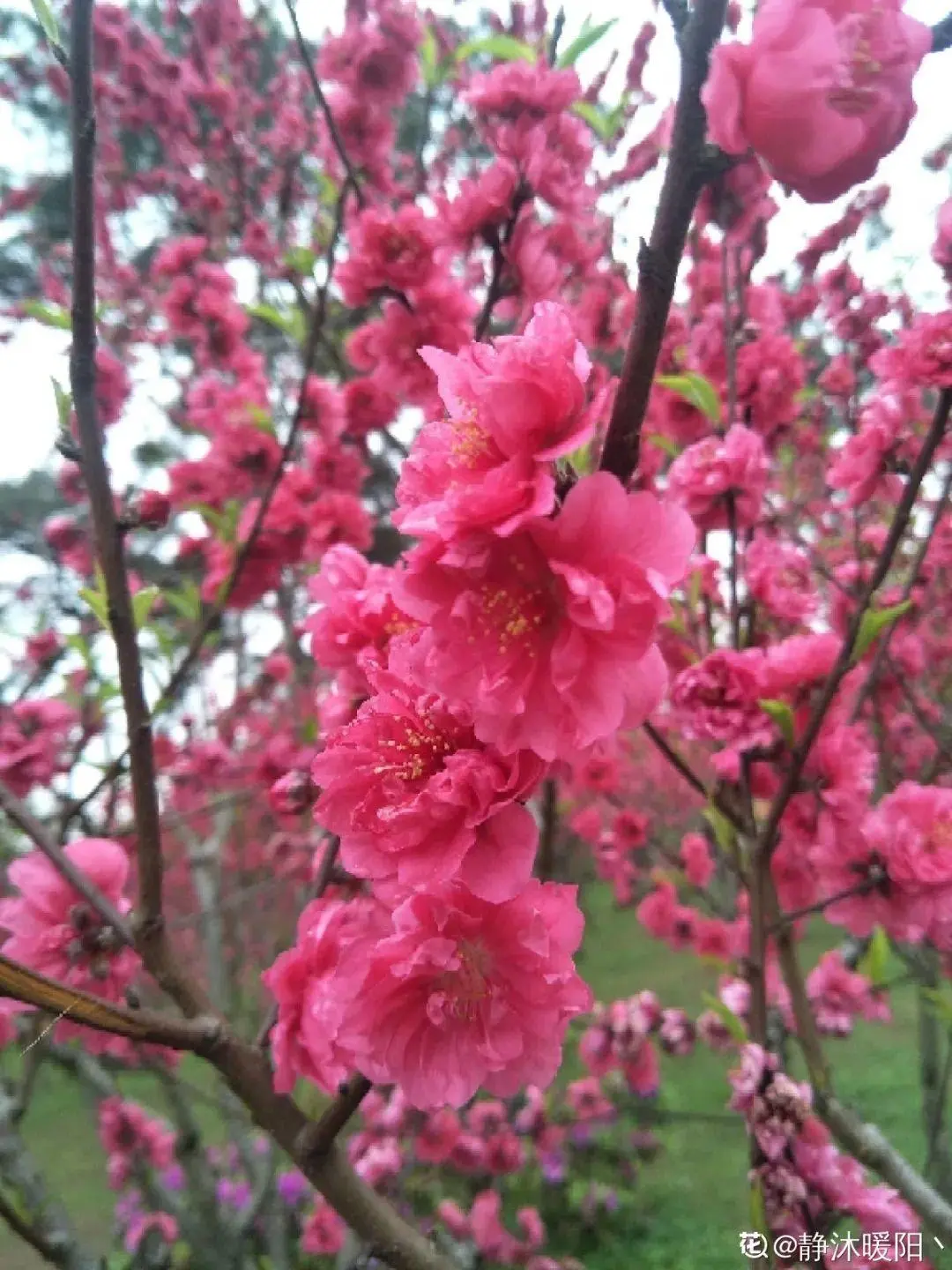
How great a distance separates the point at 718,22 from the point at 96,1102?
2.88 m

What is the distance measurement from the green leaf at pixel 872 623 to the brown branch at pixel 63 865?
2.97 feet

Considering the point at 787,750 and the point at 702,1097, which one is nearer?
the point at 787,750

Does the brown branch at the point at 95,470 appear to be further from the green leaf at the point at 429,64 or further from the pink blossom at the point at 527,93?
the green leaf at the point at 429,64

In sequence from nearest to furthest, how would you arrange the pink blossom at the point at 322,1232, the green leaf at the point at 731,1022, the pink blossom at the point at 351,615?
the pink blossom at the point at 351,615 → the green leaf at the point at 731,1022 → the pink blossom at the point at 322,1232

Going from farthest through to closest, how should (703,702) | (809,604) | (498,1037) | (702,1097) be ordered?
(702,1097), (809,604), (703,702), (498,1037)

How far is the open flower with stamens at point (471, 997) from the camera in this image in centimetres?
66

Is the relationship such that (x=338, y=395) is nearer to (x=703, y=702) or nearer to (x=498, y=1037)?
(x=703, y=702)

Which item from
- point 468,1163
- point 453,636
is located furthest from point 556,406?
point 468,1163

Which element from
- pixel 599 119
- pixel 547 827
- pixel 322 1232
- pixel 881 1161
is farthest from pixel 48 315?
pixel 322 1232

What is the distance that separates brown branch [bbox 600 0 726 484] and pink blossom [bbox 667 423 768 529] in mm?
903

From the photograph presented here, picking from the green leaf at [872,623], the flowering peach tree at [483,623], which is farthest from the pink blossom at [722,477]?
the green leaf at [872,623]

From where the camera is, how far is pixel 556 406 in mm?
553

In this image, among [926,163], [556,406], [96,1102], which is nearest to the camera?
[556,406]

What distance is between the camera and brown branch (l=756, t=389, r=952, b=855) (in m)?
1.16
